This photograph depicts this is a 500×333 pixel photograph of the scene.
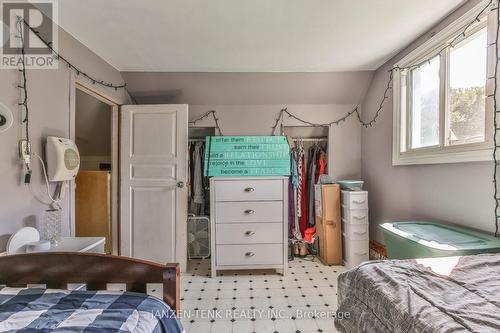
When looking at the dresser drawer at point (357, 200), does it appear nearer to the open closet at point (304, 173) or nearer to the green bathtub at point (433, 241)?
the open closet at point (304, 173)

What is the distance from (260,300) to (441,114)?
2.06 m

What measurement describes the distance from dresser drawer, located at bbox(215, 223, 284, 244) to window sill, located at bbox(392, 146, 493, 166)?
1.32 meters

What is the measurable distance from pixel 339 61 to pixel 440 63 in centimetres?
86

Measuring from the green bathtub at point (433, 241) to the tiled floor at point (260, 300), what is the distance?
75 centimetres

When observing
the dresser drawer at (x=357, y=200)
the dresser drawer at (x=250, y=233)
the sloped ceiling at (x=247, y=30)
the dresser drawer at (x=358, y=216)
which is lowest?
the dresser drawer at (x=250, y=233)

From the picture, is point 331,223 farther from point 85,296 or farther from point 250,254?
point 85,296

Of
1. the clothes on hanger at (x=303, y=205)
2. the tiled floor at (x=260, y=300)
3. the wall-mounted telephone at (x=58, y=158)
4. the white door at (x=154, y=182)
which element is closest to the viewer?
the wall-mounted telephone at (x=58, y=158)

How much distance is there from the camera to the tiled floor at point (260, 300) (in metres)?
1.76

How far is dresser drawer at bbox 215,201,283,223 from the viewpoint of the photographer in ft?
8.38

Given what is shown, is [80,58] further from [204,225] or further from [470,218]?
[470,218]

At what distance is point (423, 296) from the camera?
0.86m

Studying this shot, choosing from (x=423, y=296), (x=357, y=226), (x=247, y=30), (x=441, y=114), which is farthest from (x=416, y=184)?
(x=247, y=30)

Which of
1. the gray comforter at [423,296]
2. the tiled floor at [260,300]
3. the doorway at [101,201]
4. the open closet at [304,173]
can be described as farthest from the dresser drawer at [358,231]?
the doorway at [101,201]

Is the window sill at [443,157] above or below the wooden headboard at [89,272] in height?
above
